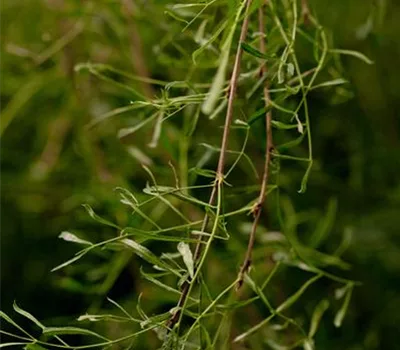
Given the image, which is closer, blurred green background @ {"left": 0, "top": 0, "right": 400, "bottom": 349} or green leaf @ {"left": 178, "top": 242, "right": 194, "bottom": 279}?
green leaf @ {"left": 178, "top": 242, "right": 194, "bottom": 279}

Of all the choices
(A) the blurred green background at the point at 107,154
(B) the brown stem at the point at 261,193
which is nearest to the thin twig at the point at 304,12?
(B) the brown stem at the point at 261,193

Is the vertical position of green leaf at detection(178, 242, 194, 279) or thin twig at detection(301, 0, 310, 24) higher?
thin twig at detection(301, 0, 310, 24)

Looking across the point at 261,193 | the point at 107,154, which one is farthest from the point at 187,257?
the point at 107,154

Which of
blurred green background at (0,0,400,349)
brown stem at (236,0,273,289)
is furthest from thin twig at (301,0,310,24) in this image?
blurred green background at (0,0,400,349)

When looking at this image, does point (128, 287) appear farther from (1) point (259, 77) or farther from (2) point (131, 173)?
(1) point (259, 77)

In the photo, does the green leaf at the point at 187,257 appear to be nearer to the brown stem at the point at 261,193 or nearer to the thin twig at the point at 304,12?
the brown stem at the point at 261,193

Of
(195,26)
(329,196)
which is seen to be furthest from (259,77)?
(329,196)

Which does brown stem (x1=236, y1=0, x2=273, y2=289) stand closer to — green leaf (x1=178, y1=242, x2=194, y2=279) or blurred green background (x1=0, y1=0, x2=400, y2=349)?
green leaf (x1=178, y1=242, x2=194, y2=279)

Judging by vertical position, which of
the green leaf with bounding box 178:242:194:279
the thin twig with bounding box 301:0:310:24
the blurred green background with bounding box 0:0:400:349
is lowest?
the blurred green background with bounding box 0:0:400:349
